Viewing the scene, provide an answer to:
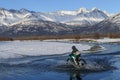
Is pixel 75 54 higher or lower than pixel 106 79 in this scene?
higher

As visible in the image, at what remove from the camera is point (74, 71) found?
1324 inches

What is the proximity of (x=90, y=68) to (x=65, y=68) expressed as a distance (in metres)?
2.67

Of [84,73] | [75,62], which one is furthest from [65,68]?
[84,73]

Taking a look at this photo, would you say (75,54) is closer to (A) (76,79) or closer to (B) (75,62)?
(B) (75,62)

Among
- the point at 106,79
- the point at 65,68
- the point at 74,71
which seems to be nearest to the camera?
the point at 106,79

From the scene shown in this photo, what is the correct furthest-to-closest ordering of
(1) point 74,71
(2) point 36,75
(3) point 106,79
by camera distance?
(1) point 74,71, (2) point 36,75, (3) point 106,79

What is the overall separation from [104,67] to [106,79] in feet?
29.8

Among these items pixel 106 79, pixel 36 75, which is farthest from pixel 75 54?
pixel 106 79

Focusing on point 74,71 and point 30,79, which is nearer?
point 30,79

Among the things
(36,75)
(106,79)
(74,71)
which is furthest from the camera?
(74,71)

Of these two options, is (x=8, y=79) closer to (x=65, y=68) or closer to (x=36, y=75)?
(x=36, y=75)

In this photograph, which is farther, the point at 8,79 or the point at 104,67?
the point at 104,67

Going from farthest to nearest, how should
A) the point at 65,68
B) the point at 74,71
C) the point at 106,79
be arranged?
the point at 65,68 < the point at 74,71 < the point at 106,79

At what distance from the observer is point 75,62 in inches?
1372
